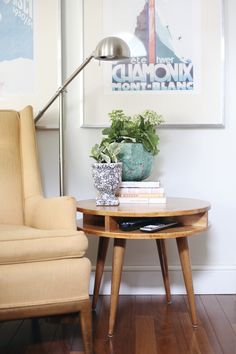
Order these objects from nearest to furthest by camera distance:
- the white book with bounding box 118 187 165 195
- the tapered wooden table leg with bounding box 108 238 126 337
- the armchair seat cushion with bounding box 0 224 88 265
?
the armchair seat cushion with bounding box 0 224 88 265 → the tapered wooden table leg with bounding box 108 238 126 337 → the white book with bounding box 118 187 165 195

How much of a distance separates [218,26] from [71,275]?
145 centimetres

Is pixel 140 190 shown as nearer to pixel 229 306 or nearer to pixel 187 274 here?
pixel 187 274

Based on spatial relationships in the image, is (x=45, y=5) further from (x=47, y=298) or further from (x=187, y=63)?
(x=47, y=298)

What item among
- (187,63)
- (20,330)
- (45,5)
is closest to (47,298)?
(20,330)

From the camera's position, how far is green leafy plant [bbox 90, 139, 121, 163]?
1.64 metres

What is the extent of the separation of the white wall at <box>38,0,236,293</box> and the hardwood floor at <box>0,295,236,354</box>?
0.17 meters

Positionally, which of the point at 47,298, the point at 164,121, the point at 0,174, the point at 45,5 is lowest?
the point at 47,298

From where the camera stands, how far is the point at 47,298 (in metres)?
1.32

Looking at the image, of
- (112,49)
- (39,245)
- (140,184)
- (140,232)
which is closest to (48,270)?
(39,245)

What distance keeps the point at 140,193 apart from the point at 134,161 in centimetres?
14

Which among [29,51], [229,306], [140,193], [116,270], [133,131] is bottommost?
[229,306]

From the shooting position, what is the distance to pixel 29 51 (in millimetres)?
2049

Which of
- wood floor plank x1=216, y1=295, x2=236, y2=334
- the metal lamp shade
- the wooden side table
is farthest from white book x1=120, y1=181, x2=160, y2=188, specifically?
wood floor plank x1=216, y1=295, x2=236, y2=334

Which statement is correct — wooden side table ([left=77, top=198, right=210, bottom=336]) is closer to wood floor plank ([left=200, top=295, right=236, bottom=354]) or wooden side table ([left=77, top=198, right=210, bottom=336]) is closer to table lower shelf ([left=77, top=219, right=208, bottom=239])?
table lower shelf ([left=77, top=219, right=208, bottom=239])
